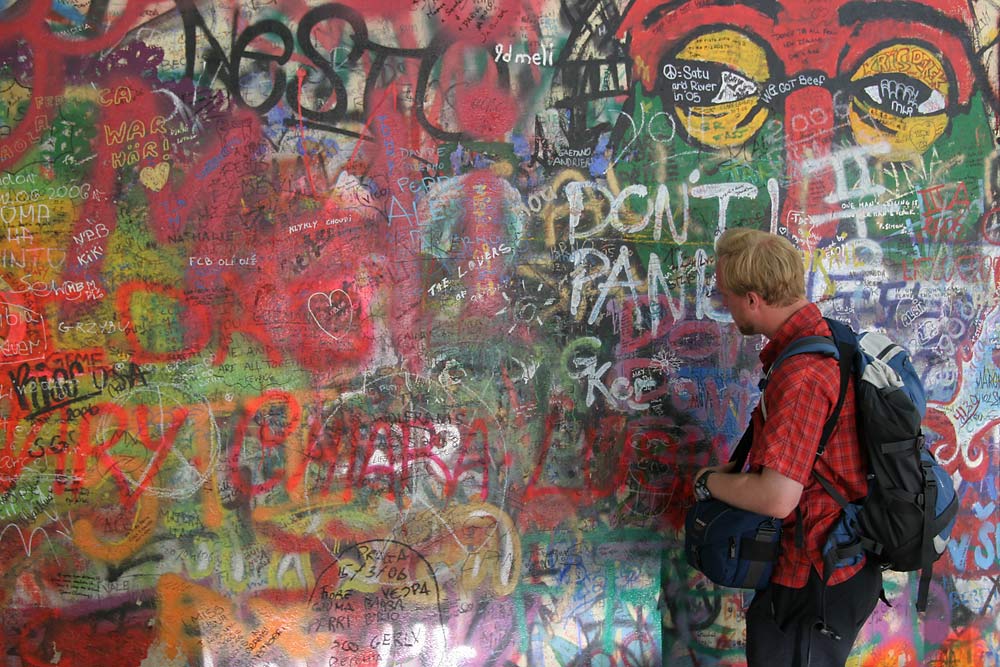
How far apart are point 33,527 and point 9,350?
78 cm

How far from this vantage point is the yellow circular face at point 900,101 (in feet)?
11.5

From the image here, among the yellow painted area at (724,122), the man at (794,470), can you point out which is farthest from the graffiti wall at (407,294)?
the man at (794,470)

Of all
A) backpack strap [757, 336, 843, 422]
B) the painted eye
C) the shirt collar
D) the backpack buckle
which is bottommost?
the backpack buckle

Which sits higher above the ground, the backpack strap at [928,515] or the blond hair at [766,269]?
the blond hair at [766,269]

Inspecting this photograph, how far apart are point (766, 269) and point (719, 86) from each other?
1.37m

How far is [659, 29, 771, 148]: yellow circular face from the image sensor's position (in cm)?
338

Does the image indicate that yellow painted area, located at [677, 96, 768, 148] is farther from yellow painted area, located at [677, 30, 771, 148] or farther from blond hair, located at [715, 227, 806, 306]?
blond hair, located at [715, 227, 806, 306]

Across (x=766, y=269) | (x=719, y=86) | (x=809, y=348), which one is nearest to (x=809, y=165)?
(x=719, y=86)

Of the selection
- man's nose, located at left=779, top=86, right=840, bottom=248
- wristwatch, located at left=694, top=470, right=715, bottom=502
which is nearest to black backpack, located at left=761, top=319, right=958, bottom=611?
wristwatch, located at left=694, top=470, right=715, bottom=502

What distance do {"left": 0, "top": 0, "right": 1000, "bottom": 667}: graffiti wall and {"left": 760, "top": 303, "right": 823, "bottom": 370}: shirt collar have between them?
929 mm

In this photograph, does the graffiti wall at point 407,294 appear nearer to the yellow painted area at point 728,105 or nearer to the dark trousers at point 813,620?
the yellow painted area at point 728,105

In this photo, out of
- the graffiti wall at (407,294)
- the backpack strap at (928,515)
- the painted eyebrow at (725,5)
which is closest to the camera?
the backpack strap at (928,515)

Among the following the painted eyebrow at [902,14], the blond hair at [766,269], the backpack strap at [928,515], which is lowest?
the backpack strap at [928,515]

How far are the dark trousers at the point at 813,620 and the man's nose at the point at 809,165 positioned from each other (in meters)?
1.68
